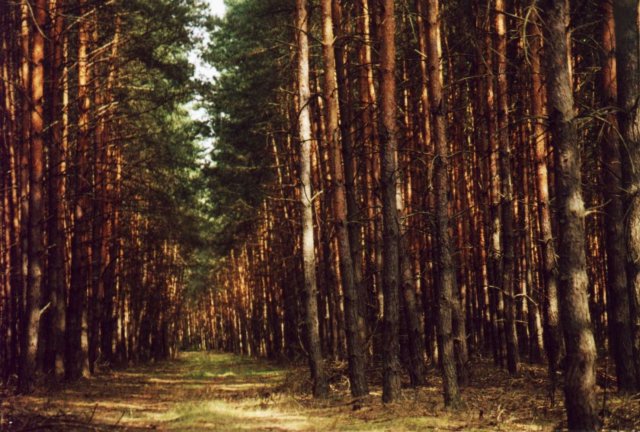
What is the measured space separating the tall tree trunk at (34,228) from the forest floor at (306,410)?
26.0 inches

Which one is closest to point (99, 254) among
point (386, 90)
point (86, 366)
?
point (86, 366)

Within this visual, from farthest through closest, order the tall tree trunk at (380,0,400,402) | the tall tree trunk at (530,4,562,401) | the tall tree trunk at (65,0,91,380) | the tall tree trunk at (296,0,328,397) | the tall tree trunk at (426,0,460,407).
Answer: the tall tree trunk at (65,0,91,380) < the tall tree trunk at (296,0,328,397) < the tall tree trunk at (530,4,562,401) < the tall tree trunk at (380,0,400,402) < the tall tree trunk at (426,0,460,407)

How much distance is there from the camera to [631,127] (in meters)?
9.19

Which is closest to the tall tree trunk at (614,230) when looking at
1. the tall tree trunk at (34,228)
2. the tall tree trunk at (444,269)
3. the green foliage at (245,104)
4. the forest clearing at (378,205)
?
the forest clearing at (378,205)

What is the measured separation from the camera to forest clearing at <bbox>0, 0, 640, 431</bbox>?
29.4ft

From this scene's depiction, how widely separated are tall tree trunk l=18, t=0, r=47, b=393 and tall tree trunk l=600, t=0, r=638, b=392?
1016 cm

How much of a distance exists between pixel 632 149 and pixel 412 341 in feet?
18.7

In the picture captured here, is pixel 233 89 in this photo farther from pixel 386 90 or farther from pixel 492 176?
pixel 386 90

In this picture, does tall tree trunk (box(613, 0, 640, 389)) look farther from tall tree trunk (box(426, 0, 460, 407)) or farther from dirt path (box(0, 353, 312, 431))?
dirt path (box(0, 353, 312, 431))

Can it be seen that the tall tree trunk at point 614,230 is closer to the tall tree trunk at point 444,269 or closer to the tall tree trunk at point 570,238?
the tall tree trunk at point 444,269

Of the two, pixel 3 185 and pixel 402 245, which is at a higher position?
pixel 3 185

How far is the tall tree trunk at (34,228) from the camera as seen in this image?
1291cm

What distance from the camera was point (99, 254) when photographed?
21.3 meters

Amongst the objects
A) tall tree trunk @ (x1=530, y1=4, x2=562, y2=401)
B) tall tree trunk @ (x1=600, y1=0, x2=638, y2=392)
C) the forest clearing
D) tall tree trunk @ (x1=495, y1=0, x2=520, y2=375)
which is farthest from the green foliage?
tall tree trunk @ (x1=600, y1=0, x2=638, y2=392)
